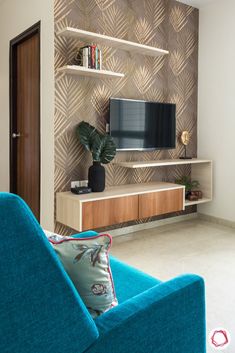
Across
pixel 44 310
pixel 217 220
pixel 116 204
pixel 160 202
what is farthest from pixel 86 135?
pixel 44 310

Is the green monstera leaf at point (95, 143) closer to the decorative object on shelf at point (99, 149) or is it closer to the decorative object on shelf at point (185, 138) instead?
the decorative object on shelf at point (99, 149)

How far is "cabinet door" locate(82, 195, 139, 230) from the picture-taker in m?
3.04

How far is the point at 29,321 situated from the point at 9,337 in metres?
0.06

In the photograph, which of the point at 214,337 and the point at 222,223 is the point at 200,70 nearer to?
the point at 222,223

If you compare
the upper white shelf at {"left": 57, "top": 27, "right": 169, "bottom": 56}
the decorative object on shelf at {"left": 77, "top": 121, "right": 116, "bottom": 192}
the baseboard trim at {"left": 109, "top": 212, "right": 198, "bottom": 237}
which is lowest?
the baseboard trim at {"left": 109, "top": 212, "right": 198, "bottom": 237}

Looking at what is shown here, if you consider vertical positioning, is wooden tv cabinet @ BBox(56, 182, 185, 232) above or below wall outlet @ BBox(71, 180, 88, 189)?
below

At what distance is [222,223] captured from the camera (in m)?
4.25

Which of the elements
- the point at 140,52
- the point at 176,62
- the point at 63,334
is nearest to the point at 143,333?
the point at 63,334

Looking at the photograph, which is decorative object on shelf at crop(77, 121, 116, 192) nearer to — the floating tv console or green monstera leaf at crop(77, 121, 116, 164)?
green monstera leaf at crop(77, 121, 116, 164)

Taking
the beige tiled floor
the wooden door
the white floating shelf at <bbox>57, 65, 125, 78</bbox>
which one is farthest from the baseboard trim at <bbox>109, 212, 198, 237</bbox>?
the white floating shelf at <bbox>57, 65, 125, 78</bbox>

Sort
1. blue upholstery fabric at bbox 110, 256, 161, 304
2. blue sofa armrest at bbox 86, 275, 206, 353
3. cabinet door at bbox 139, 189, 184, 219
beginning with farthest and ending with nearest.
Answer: cabinet door at bbox 139, 189, 184, 219, blue upholstery fabric at bbox 110, 256, 161, 304, blue sofa armrest at bbox 86, 275, 206, 353

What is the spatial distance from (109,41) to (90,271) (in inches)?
113

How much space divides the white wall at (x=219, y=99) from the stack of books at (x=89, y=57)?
173 cm

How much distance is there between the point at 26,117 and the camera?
3936mm
